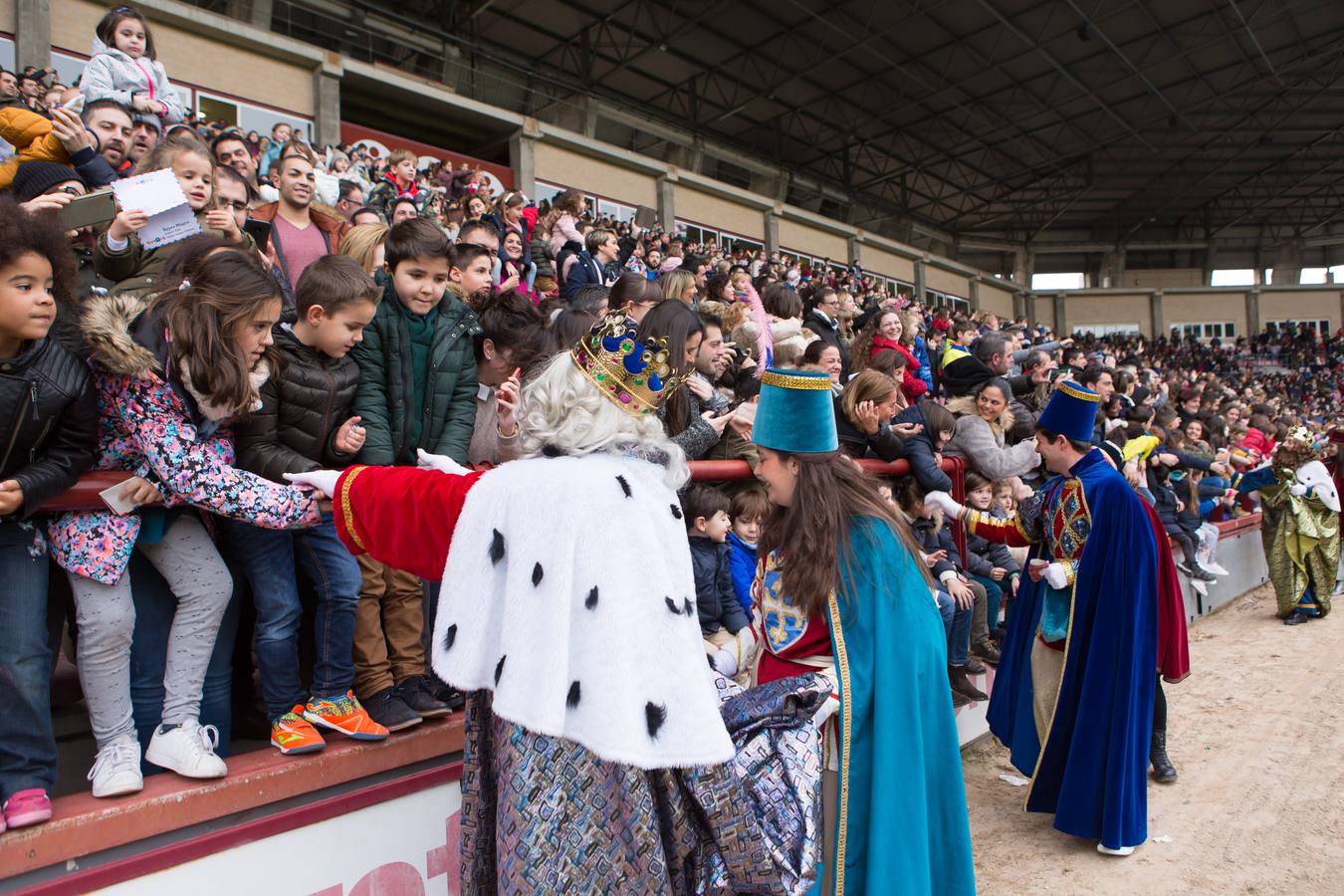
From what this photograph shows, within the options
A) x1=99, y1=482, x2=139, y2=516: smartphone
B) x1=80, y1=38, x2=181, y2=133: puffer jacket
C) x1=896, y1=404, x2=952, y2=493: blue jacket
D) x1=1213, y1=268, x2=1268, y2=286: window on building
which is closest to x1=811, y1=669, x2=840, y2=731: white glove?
x1=99, y1=482, x2=139, y2=516: smartphone

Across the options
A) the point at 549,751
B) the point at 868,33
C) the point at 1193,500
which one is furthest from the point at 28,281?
the point at 868,33

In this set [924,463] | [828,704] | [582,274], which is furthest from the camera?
[582,274]

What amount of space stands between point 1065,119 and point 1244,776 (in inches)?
1185

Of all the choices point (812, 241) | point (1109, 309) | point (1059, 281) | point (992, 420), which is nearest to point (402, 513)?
point (992, 420)

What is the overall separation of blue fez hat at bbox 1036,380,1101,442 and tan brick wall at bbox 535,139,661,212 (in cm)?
1942

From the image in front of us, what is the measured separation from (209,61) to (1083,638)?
17.7 meters

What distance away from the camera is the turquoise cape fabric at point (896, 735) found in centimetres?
256

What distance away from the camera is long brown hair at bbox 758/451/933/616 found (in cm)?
271

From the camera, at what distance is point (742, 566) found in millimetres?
4441

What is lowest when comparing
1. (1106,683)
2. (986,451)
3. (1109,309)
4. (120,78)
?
(1106,683)

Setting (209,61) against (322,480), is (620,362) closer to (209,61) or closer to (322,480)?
(322,480)

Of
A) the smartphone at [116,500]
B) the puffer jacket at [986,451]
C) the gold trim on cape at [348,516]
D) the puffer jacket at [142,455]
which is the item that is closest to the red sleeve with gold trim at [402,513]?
the gold trim on cape at [348,516]

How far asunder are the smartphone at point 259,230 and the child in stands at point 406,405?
1.07 m

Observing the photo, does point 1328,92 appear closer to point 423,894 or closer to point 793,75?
point 793,75
